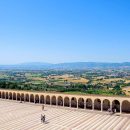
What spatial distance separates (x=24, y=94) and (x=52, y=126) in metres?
23.2

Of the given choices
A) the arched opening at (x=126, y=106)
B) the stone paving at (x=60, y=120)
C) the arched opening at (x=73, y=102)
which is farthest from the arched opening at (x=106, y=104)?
the arched opening at (x=73, y=102)

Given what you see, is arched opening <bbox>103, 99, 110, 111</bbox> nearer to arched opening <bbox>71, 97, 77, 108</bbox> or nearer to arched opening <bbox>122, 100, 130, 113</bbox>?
arched opening <bbox>122, 100, 130, 113</bbox>

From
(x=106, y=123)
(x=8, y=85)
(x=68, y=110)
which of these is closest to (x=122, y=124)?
(x=106, y=123)

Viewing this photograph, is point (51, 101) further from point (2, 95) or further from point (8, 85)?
point (8, 85)

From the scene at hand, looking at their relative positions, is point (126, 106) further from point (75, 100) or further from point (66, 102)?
point (66, 102)

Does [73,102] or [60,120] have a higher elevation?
[73,102]

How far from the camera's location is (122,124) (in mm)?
30734

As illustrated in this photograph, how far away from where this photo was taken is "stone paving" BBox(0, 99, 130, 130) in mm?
29439

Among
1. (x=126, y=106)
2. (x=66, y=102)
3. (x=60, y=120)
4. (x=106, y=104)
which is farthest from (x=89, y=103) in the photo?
(x=60, y=120)

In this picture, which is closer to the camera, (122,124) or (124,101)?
(122,124)

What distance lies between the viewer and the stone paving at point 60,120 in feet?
96.6

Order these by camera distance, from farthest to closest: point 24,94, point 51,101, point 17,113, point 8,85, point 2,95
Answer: point 8,85
point 2,95
point 24,94
point 51,101
point 17,113

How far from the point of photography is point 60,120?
108 feet

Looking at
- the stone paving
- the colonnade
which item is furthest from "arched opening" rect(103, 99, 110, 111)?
Result: the stone paving
